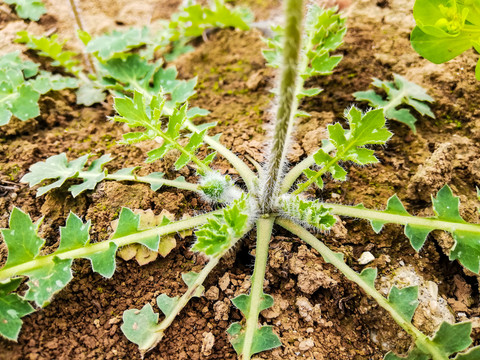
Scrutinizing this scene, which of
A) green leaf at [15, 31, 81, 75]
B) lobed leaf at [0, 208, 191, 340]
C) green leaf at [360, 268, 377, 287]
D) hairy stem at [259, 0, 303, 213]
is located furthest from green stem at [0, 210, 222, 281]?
green leaf at [15, 31, 81, 75]

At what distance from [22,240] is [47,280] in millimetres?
214

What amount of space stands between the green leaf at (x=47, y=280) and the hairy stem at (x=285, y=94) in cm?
97

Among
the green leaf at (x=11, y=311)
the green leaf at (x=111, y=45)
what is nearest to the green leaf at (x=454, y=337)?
the green leaf at (x=11, y=311)

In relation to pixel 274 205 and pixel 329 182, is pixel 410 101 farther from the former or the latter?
pixel 274 205

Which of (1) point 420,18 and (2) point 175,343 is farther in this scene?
(1) point 420,18

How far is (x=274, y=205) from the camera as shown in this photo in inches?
82.4

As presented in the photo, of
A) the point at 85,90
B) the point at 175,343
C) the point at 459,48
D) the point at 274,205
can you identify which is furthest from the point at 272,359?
the point at 85,90

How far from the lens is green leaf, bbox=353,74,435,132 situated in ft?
8.29

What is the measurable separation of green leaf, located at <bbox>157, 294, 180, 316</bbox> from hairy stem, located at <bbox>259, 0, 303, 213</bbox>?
64 centimetres

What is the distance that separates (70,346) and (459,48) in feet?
7.37

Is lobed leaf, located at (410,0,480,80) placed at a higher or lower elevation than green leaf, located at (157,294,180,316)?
higher

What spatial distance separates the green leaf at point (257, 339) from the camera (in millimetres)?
1727

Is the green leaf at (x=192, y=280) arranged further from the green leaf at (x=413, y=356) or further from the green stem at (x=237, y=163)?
the green leaf at (x=413, y=356)

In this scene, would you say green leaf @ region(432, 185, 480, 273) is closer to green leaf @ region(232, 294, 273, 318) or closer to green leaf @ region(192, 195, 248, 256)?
green leaf @ region(232, 294, 273, 318)
